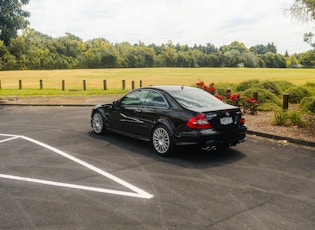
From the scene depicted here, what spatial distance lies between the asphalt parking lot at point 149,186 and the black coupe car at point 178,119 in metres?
0.39

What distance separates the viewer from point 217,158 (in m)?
6.89

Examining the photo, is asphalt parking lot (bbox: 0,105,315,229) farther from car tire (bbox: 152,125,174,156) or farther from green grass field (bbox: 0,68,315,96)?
green grass field (bbox: 0,68,315,96)

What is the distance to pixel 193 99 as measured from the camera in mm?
7227

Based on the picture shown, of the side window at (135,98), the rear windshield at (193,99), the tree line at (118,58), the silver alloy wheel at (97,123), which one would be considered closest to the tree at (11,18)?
the silver alloy wheel at (97,123)

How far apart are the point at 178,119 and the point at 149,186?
1950 millimetres

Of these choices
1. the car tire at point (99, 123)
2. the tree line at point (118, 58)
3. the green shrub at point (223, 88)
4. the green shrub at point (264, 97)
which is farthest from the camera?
the tree line at point (118, 58)

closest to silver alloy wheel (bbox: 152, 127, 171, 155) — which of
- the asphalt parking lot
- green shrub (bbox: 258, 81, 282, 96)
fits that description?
the asphalt parking lot

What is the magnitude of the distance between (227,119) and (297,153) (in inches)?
75.6

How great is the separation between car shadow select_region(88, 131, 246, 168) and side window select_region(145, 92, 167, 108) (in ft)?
3.47

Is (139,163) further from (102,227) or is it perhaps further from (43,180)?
(102,227)

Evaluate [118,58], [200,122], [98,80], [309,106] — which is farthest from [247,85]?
[118,58]

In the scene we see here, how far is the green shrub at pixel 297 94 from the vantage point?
52.2ft

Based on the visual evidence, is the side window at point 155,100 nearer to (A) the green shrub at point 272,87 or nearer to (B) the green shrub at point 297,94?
(A) the green shrub at point 272,87

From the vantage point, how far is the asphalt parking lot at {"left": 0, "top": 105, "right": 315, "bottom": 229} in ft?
13.2
